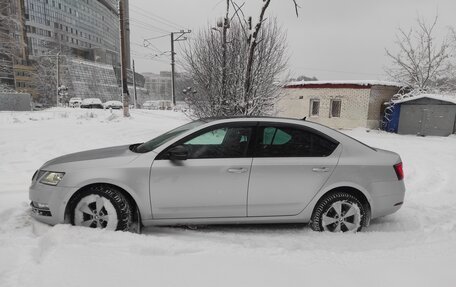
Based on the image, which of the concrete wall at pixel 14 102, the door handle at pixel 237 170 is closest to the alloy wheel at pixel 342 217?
the door handle at pixel 237 170

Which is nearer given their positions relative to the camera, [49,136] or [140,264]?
[140,264]

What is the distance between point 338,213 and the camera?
3848 millimetres

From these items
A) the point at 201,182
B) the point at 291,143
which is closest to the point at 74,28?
the point at 201,182

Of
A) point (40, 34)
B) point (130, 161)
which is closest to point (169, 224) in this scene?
point (130, 161)

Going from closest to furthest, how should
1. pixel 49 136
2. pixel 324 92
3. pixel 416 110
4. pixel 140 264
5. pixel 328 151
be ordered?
1. pixel 140 264
2. pixel 328 151
3. pixel 49 136
4. pixel 416 110
5. pixel 324 92

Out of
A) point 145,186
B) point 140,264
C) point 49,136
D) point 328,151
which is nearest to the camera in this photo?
point 140,264

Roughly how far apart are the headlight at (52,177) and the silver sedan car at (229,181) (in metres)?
0.01

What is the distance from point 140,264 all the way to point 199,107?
9029mm

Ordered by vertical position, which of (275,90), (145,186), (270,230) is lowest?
(270,230)

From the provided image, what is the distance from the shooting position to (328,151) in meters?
3.86

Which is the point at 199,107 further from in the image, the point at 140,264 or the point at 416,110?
the point at 416,110

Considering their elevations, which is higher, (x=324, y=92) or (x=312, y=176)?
(x=324, y=92)

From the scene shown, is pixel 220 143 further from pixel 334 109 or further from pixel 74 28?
pixel 74 28

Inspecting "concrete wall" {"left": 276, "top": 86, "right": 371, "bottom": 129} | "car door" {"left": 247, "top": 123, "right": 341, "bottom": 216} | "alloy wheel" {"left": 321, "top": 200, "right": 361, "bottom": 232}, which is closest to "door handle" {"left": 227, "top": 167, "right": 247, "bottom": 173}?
"car door" {"left": 247, "top": 123, "right": 341, "bottom": 216}
